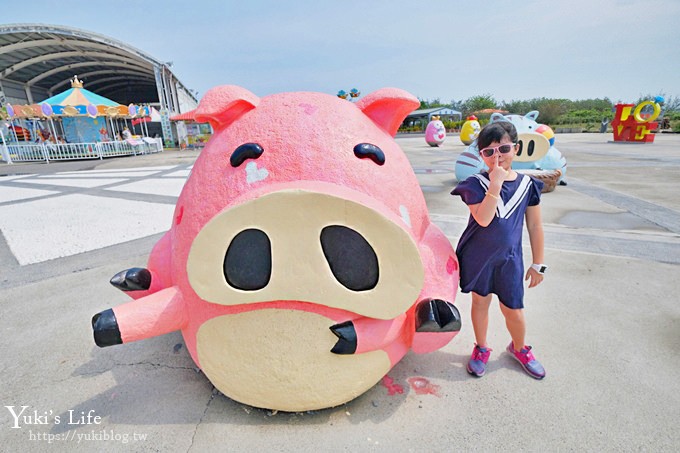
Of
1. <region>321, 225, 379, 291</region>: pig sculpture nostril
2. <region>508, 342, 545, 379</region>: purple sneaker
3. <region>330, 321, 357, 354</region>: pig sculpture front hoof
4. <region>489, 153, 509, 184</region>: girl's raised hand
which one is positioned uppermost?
<region>489, 153, 509, 184</region>: girl's raised hand

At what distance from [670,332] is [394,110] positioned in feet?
8.73

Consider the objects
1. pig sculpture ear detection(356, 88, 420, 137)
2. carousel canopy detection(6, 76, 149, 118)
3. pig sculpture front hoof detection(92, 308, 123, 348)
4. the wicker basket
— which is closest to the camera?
pig sculpture front hoof detection(92, 308, 123, 348)

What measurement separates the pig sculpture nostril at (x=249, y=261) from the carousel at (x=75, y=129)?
20994 millimetres

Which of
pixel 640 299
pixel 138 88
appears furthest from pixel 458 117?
pixel 640 299

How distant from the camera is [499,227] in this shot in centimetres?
182

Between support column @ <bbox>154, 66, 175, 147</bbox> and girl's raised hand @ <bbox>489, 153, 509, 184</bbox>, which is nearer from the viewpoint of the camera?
girl's raised hand @ <bbox>489, 153, 509, 184</bbox>

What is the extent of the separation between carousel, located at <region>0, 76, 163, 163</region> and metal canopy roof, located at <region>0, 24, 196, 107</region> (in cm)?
294

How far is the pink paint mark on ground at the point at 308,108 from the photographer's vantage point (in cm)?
174

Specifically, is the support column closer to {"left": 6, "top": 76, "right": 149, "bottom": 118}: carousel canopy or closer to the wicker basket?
{"left": 6, "top": 76, "right": 149, "bottom": 118}: carousel canopy

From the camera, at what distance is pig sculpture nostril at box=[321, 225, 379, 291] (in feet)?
4.59

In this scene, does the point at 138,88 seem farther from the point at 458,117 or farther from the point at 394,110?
the point at 394,110

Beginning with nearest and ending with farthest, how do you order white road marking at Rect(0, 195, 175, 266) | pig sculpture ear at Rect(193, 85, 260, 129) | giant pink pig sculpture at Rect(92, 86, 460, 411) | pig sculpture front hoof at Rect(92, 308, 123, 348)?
giant pink pig sculpture at Rect(92, 86, 460, 411)
pig sculpture front hoof at Rect(92, 308, 123, 348)
pig sculpture ear at Rect(193, 85, 260, 129)
white road marking at Rect(0, 195, 175, 266)

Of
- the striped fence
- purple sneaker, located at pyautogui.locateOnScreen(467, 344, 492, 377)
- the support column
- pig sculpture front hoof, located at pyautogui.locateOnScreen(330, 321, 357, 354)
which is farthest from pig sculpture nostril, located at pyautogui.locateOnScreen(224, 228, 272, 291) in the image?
the support column

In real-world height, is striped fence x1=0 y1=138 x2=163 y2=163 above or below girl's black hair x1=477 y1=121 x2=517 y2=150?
below
